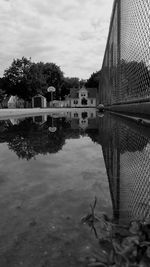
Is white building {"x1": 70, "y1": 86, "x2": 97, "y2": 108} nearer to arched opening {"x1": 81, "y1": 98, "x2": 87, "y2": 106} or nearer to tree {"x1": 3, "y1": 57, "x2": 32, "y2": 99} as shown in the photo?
arched opening {"x1": 81, "y1": 98, "x2": 87, "y2": 106}

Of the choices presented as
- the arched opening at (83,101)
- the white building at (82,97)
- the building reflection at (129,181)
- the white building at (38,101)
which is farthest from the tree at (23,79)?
the building reflection at (129,181)

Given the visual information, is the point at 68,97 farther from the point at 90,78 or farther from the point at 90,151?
the point at 90,151

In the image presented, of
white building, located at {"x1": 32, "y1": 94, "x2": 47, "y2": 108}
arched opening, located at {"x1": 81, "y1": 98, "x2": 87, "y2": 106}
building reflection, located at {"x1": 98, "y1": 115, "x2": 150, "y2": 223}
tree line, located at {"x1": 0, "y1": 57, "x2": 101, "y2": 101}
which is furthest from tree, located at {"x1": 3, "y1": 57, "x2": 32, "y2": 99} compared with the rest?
building reflection, located at {"x1": 98, "y1": 115, "x2": 150, "y2": 223}

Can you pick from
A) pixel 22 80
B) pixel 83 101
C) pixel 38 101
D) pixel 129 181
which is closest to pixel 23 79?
pixel 22 80

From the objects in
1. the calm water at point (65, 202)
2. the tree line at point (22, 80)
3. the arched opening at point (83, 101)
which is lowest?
the calm water at point (65, 202)

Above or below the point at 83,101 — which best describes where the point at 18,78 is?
above

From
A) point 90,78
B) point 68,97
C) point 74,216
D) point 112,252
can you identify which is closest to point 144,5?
point 74,216

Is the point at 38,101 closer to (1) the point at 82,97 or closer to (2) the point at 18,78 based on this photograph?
(2) the point at 18,78

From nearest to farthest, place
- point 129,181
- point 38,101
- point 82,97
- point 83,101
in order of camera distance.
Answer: point 129,181 < point 38,101 < point 82,97 < point 83,101

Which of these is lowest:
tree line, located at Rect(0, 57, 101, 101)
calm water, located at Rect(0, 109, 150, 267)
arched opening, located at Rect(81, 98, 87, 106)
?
calm water, located at Rect(0, 109, 150, 267)

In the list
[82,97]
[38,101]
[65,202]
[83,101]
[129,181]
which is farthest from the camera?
[83,101]

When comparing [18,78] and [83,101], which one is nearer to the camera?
[18,78]

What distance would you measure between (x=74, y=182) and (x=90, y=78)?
9624 cm

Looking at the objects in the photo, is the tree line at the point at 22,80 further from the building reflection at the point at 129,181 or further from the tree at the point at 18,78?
the building reflection at the point at 129,181
